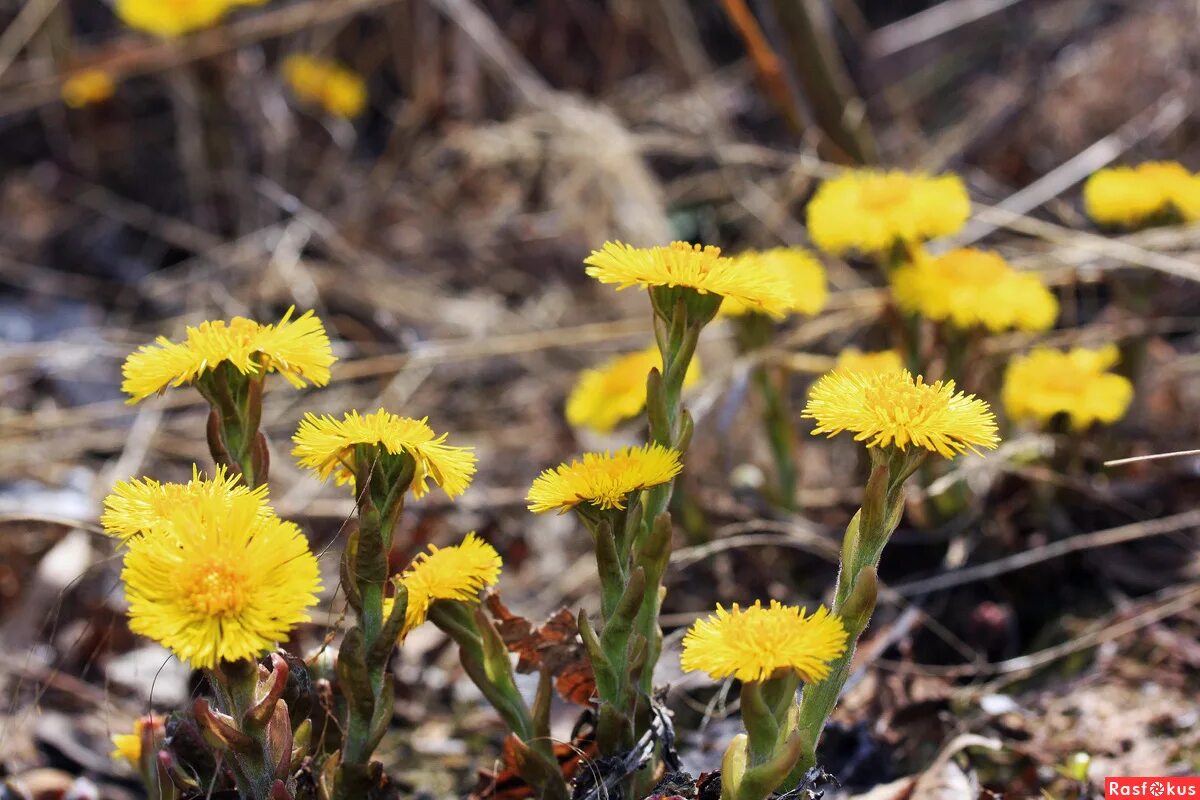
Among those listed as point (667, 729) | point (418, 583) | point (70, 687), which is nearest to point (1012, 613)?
point (667, 729)

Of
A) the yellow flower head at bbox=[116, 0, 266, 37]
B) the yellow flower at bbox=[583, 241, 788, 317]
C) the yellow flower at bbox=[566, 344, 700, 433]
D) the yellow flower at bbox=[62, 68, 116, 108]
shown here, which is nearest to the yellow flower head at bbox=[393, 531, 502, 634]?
the yellow flower at bbox=[583, 241, 788, 317]

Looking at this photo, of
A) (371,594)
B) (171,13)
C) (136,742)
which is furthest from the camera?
(171,13)

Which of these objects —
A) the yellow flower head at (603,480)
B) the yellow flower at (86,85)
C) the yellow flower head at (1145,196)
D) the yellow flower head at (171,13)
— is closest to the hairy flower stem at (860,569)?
the yellow flower head at (603,480)

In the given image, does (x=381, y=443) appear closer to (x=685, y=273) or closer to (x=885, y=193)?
(x=685, y=273)

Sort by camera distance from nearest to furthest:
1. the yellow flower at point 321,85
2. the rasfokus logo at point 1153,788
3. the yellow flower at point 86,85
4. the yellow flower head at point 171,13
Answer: the rasfokus logo at point 1153,788 < the yellow flower head at point 171,13 < the yellow flower at point 86,85 < the yellow flower at point 321,85

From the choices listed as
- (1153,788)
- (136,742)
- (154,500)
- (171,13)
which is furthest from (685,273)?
(171,13)

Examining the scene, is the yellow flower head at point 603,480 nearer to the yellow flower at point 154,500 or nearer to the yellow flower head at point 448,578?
the yellow flower head at point 448,578
